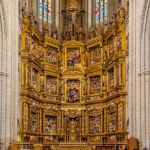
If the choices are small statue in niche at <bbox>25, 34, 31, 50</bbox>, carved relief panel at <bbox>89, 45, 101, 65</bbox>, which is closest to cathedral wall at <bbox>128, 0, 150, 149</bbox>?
carved relief panel at <bbox>89, 45, 101, 65</bbox>

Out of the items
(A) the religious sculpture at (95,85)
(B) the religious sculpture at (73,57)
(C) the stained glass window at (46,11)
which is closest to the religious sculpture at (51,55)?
(B) the religious sculpture at (73,57)

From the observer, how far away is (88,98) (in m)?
38.6

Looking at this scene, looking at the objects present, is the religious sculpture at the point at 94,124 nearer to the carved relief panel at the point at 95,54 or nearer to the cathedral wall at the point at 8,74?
the carved relief panel at the point at 95,54

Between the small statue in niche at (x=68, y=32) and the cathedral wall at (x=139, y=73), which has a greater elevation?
the small statue in niche at (x=68, y=32)

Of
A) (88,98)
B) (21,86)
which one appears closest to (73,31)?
(88,98)

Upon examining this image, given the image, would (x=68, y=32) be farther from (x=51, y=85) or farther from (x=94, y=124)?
(x=94, y=124)

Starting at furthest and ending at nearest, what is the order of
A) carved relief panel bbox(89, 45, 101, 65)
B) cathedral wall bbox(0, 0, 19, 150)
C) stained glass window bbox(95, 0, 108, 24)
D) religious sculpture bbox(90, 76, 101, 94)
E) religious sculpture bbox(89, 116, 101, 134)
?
stained glass window bbox(95, 0, 108, 24) → carved relief panel bbox(89, 45, 101, 65) → religious sculpture bbox(90, 76, 101, 94) → religious sculpture bbox(89, 116, 101, 134) → cathedral wall bbox(0, 0, 19, 150)

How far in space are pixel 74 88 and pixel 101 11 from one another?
280 inches

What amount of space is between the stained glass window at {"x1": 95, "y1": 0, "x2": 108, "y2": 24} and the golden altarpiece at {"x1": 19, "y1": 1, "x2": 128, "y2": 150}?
40.8 inches

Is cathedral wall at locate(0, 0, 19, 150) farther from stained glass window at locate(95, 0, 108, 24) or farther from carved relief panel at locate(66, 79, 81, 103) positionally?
stained glass window at locate(95, 0, 108, 24)

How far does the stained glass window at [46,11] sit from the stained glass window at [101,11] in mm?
4062

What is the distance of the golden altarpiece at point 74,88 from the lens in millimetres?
33969

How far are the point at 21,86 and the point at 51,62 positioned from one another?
21.5 ft

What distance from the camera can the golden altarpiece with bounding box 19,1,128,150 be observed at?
34.0m
